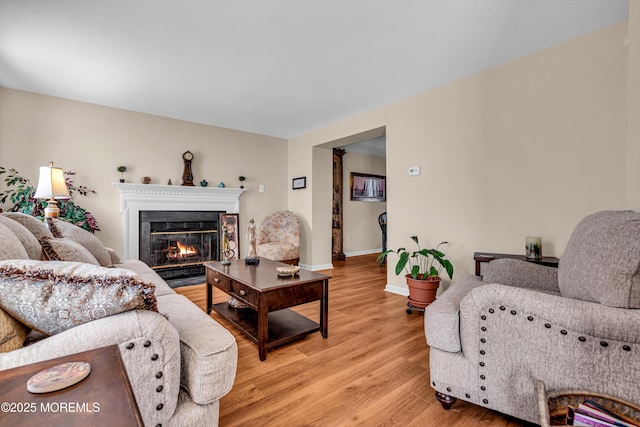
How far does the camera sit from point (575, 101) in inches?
90.8

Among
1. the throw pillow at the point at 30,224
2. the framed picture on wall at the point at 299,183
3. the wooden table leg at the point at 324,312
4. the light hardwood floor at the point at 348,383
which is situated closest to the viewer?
the light hardwood floor at the point at 348,383

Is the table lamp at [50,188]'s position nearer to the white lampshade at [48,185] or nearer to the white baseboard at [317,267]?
the white lampshade at [48,185]

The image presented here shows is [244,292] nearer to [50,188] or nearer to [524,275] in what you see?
[524,275]

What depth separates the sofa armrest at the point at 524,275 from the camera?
174 cm

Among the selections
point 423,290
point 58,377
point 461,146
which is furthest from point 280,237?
point 58,377

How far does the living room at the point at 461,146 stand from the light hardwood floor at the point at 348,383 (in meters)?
1.29

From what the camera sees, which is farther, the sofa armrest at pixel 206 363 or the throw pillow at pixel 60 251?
the throw pillow at pixel 60 251

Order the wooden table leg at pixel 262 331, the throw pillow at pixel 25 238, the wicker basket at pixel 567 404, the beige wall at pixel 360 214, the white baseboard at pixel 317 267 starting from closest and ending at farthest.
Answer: the wicker basket at pixel 567 404 < the throw pillow at pixel 25 238 < the wooden table leg at pixel 262 331 < the white baseboard at pixel 317 267 < the beige wall at pixel 360 214

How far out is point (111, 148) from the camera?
3.79 m

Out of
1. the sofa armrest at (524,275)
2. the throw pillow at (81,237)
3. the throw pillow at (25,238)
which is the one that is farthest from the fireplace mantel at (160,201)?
the sofa armrest at (524,275)

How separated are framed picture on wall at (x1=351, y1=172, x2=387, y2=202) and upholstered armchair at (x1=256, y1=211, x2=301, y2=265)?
6.44ft

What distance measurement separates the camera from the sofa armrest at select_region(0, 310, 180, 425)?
32.2 inches

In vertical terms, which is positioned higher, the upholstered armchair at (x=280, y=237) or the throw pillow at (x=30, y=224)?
the throw pillow at (x=30, y=224)

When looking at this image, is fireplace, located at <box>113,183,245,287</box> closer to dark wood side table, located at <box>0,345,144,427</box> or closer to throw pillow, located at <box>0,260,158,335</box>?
throw pillow, located at <box>0,260,158,335</box>
